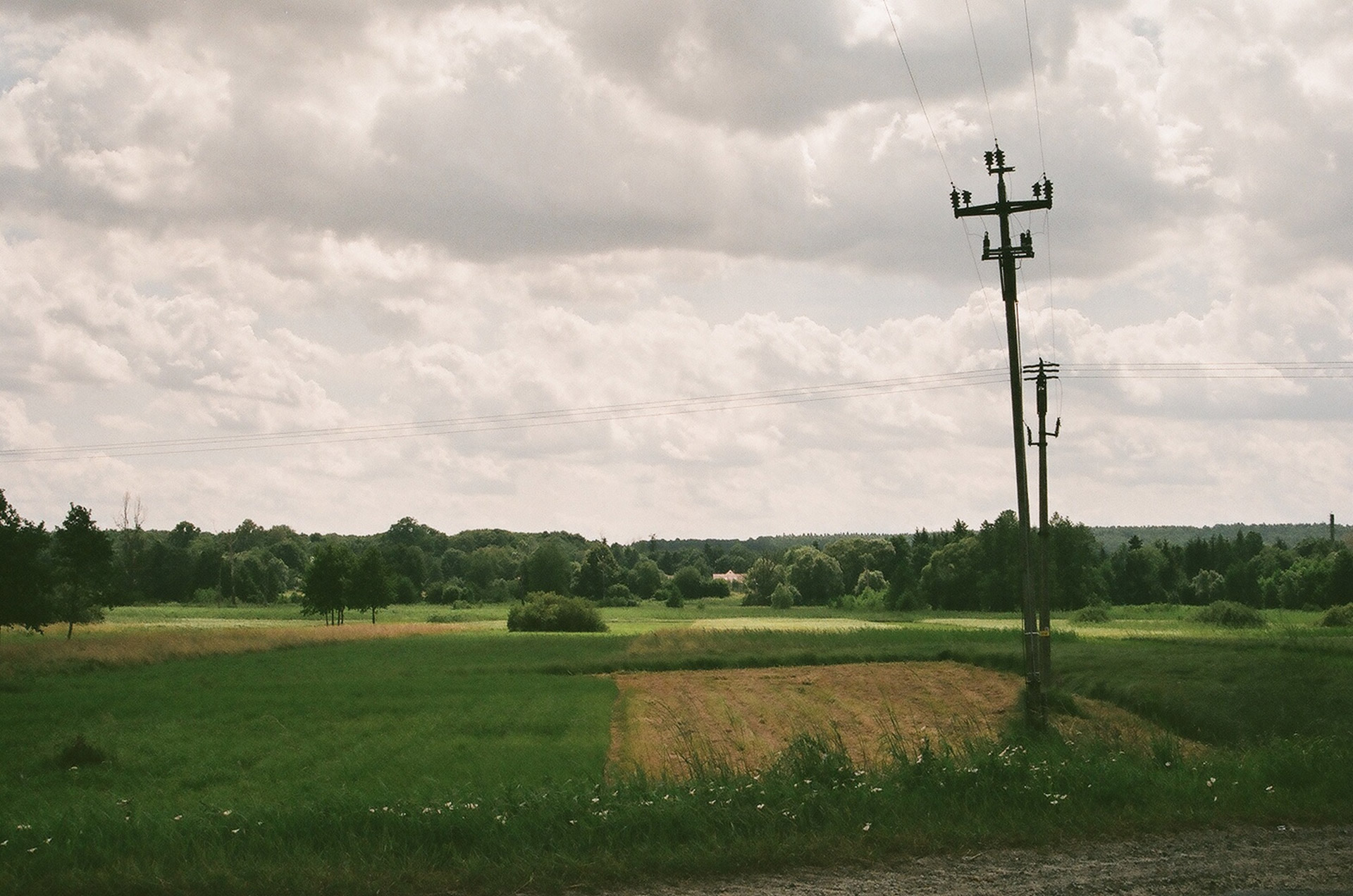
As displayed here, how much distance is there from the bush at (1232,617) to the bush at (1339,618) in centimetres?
331

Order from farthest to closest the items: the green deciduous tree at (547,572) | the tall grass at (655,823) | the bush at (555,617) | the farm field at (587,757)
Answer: the green deciduous tree at (547,572), the bush at (555,617), the farm field at (587,757), the tall grass at (655,823)

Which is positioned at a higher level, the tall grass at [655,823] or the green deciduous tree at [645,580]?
the tall grass at [655,823]

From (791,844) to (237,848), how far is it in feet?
16.5

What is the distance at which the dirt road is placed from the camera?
8812 millimetres

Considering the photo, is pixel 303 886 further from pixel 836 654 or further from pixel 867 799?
pixel 836 654

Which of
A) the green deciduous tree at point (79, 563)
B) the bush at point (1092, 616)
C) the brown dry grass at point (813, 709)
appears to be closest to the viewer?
the brown dry grass at point (813, 709)

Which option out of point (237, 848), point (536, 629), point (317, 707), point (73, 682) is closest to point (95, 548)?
point (73, 682)

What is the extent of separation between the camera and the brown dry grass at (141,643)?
4728 cm

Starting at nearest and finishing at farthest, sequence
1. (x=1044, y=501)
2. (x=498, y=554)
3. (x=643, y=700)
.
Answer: (x=1044, y=501), (x=643, y=700), (x=498, y=554)

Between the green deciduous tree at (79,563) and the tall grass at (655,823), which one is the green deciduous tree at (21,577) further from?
the tall grass at (655,823)

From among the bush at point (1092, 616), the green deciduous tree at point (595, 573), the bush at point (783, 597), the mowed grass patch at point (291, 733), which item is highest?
the green deciduous tree at point (595, 573)

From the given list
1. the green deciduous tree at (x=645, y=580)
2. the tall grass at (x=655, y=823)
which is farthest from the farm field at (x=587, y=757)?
the green deciduous tree at (x=645, y=580)

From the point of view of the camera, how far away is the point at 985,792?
1145 cm

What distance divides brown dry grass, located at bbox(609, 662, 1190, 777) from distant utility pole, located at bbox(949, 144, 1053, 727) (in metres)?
1.32
